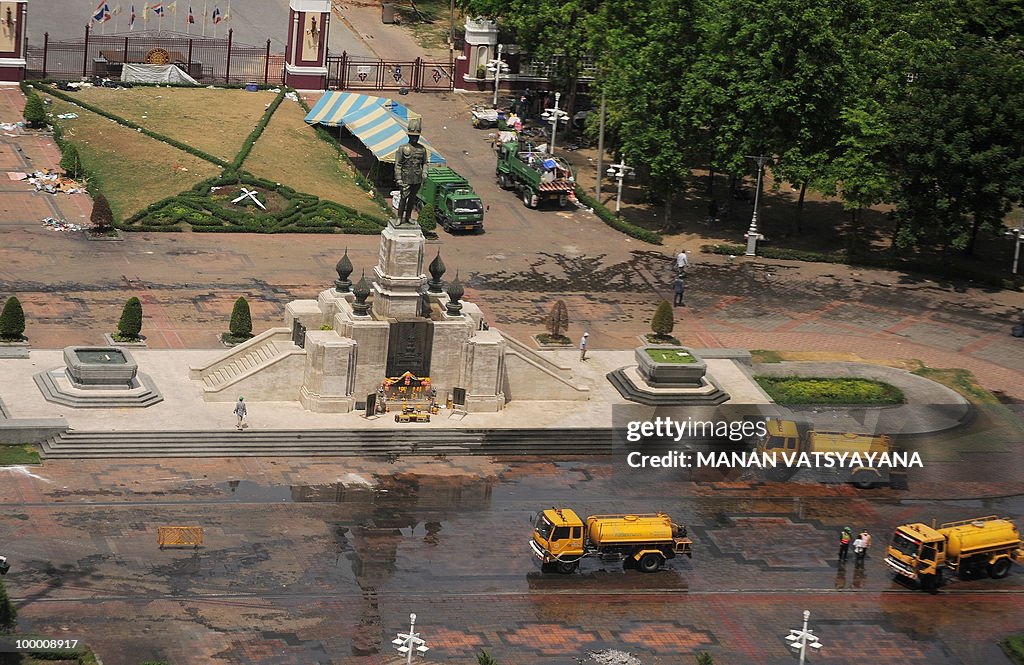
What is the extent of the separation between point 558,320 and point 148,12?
4858cm

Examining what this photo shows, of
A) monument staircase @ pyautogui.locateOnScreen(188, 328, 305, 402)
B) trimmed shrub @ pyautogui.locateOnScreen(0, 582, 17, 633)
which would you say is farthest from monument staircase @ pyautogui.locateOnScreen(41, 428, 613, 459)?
trimmed shrub @ pyautogui.locateOnScreen(0, 582, 17, 633)

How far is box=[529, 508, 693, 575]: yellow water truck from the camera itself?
5819cm

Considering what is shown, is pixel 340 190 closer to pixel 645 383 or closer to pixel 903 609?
pixel 645 383

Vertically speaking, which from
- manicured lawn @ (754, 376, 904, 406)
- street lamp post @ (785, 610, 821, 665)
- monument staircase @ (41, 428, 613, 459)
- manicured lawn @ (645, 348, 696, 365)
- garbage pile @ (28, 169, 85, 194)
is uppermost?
garbage pile @ (28, 169, 85, 194)

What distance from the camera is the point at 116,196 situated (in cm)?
8956

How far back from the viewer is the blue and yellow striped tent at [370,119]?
315 feet

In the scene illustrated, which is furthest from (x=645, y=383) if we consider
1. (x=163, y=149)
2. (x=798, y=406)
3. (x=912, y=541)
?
(x=163, y=149)

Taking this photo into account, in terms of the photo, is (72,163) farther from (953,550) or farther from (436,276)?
→ (953,550)

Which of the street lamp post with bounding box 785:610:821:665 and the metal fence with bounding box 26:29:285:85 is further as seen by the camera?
the metal fence with bounding box 26:29:285:85

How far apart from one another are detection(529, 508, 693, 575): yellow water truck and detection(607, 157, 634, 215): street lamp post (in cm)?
3824

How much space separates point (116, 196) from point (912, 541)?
44.9 meters

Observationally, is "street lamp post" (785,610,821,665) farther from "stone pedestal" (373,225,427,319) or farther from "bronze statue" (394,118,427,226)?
"bronze statue" (394,118,427,226)

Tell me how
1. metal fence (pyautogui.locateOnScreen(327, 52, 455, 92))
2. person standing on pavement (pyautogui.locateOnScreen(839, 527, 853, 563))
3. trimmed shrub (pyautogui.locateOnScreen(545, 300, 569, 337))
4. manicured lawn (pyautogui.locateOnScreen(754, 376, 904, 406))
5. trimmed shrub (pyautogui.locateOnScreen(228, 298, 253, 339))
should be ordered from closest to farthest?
person standing on pavement (pyautogui.locateOnScreen(839, 527, 853, 563)) < manicured lawn (pyautogui.locateOnScreen(754, 376, 904, 406)) < trimmed shrub (pyautogui.locateOnScreen(228, 298, 253, 339)) < trimmed shrub (pyautogui.locateOnScreen(545, 300, 569, 337)) < metal fence (pyautogui.locateOnScreen(327, 52, 455, 92))

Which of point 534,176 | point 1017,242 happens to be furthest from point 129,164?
point 1017,242
